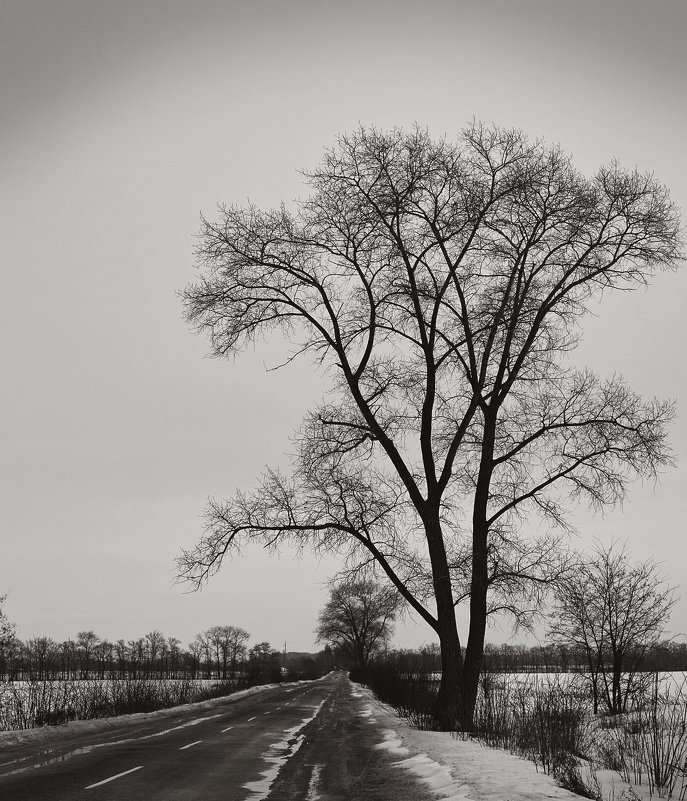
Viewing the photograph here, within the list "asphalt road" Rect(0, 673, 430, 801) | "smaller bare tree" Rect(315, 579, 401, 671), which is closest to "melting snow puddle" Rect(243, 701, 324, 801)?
"asphalt road" Rect(0, 673, 430, 801)

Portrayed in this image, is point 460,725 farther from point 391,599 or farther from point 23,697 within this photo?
point 23,697

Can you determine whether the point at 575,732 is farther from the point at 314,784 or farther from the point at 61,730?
the point at 61,730

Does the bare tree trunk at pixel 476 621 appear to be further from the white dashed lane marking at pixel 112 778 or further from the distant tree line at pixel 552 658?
the white dashed lane marking at pixel 112 778

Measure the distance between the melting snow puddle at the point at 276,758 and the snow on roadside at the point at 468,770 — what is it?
1.82 metres

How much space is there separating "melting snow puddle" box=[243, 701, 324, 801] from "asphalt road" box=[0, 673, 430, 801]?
0.5 inches

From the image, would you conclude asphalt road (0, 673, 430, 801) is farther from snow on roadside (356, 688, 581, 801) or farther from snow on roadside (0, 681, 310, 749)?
snow on roadside (0, 681, 310, 749)

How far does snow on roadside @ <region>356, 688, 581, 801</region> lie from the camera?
7609mm

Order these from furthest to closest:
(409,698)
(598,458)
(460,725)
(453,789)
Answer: (409,698)
(598,458)
(460,725)
(453,789)

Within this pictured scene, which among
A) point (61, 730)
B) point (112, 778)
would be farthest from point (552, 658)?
point (61, 730)

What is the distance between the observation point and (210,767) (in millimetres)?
11141

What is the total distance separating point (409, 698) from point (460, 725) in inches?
283

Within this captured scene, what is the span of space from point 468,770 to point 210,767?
4361 mm

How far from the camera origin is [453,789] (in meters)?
8.27

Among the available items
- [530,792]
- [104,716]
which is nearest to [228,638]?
[104,716]
